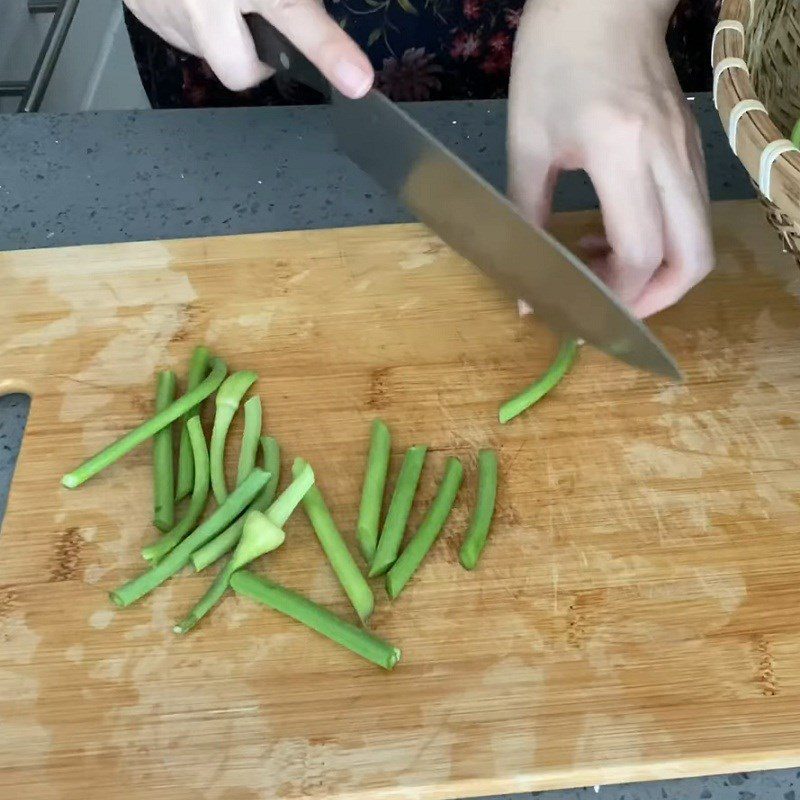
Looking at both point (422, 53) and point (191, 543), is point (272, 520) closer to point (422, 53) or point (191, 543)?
point (191, 543)

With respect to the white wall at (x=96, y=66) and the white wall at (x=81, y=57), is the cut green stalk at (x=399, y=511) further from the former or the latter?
the white wall at (x=96, y=66)

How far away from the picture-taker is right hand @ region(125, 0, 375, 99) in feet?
3.89

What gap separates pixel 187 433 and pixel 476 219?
512 millimetres

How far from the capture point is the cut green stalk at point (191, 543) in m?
1.13

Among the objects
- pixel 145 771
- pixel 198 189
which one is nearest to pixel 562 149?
pixel 198 189

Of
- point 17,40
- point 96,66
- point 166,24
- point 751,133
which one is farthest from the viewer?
point 96,66

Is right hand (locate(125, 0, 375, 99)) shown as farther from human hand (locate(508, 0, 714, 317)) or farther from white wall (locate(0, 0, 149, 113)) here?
white wall (locate(0, 0, 149, 113))

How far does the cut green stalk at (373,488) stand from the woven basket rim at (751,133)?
58 cm

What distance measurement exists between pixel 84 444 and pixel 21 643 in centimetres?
30

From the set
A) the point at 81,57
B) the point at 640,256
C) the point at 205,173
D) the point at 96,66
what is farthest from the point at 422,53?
the point at 96,66

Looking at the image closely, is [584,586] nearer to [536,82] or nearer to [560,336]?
→ [560,336]

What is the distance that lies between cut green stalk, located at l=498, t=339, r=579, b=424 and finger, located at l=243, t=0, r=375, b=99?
468mm

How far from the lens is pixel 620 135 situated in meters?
1.20

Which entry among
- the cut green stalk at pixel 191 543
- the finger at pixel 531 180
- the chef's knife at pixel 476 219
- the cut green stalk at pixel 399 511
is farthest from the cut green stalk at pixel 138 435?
the finger at pixel 531 180
